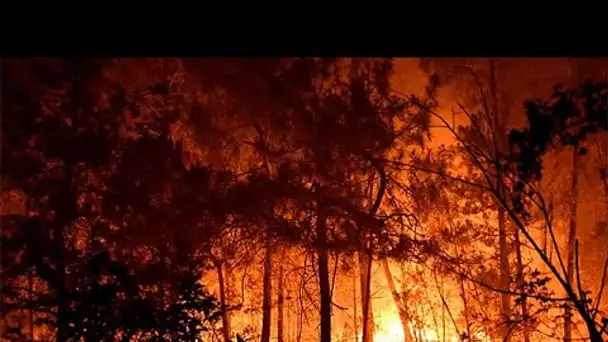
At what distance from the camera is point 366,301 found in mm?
6613

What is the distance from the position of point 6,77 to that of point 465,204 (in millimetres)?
4896

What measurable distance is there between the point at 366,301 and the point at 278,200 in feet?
5.87

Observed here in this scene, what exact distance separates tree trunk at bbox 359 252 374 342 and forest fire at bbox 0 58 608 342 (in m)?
0.03

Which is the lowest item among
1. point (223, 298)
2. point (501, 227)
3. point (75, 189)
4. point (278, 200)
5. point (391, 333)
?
point (391, 333)

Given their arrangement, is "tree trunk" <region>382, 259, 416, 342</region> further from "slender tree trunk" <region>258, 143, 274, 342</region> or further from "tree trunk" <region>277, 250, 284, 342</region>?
"slender tree trunk" <region>258, 143, 274, 342</region>

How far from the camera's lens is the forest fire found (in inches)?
177

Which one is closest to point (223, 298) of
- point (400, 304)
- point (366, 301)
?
point (366, 301)

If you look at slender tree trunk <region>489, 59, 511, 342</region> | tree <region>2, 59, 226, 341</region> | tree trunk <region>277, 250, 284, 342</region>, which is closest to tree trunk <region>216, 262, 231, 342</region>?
tree trunk <region>277, 250, 284, 342</region>

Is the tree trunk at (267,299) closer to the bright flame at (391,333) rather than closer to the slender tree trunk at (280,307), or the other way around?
the slender tree trunk at (280,307)

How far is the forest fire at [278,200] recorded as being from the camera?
14.8 ft

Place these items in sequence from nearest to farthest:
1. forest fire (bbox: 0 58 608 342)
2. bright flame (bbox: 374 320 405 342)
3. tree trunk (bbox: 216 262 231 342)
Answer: forest fire (bbox: 0 58 608 342) → tree trunk (bbox: 216 262 231 342) → bright flame (bbox: 374 320 405 342)

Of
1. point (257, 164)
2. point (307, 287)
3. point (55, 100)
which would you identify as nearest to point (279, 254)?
point (307, 287)

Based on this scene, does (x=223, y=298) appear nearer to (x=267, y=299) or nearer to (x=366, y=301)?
(x=267, y=299)

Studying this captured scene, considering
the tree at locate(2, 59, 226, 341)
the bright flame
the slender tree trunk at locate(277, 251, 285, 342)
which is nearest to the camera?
the tree at locate(2, 59, 226, 341)
